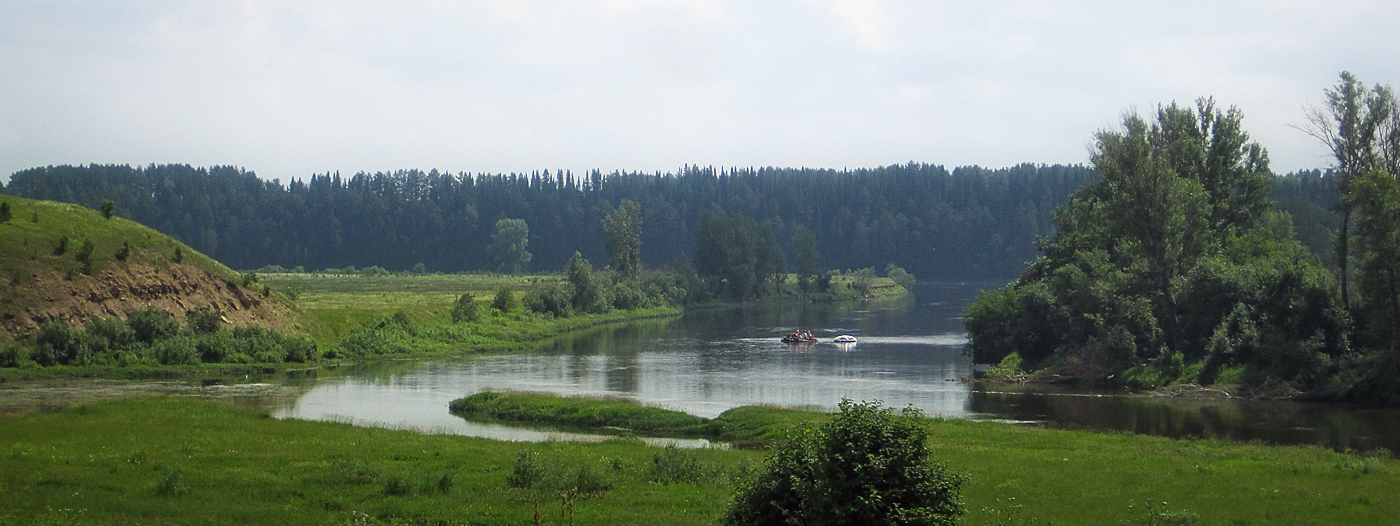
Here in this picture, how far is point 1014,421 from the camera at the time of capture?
158ft

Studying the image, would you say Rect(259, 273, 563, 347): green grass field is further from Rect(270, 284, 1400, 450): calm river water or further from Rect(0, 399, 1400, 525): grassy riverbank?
Rect(0, 399, 1400, 525): grassy riverbank

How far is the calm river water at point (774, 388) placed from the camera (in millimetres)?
46281

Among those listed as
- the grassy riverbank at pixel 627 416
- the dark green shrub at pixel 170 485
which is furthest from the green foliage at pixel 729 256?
the dark green shrub at pixel 170 485

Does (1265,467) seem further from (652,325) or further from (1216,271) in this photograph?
(652,325)

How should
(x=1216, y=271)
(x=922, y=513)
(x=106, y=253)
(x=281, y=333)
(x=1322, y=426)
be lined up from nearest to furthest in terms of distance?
(x=922, y=513) < (x=1322, y=426) < (x=1216, y=271) < (x=106, y=253) < (x=281, y=333)

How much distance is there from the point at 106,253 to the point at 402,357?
2130 cm

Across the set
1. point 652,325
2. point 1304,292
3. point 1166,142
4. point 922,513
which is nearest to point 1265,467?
point 922,513

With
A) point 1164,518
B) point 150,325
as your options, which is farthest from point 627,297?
point 1164,518

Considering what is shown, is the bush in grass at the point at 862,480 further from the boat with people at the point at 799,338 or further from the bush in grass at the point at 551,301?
the bush in grass at the point at 551,301

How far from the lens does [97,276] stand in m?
68.8

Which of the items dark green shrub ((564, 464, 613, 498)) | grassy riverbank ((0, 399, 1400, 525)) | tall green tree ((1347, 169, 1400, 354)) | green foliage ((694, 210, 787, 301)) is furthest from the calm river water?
green foliage ((694, 210, 787, 301))

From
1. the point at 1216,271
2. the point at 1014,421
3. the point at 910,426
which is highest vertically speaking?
the point at 1216,271

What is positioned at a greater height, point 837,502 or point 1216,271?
point 1216,271

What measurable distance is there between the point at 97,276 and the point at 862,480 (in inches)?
2661
